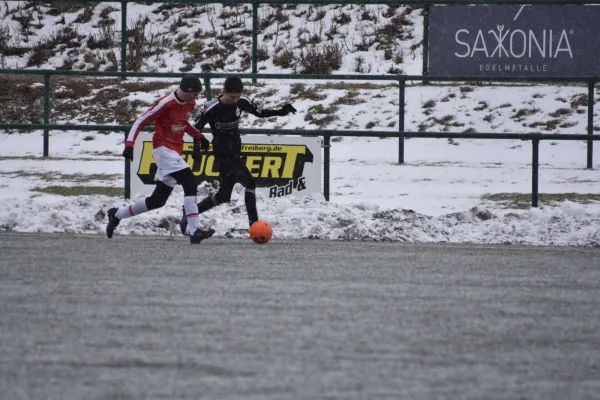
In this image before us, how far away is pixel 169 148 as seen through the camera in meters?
11.1

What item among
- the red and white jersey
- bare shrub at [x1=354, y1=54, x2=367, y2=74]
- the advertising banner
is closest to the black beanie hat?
the red and white jersey

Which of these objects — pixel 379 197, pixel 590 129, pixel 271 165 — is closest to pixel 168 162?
pixel 271 165

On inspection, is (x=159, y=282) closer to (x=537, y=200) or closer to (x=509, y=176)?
(x=537, y=200)

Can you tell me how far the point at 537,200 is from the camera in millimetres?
14195

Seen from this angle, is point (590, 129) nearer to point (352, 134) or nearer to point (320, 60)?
point (352, 134)

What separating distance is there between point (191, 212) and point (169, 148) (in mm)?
675

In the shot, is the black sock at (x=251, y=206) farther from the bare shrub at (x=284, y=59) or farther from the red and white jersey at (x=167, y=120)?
the bare shrub at (x=284, y=59)

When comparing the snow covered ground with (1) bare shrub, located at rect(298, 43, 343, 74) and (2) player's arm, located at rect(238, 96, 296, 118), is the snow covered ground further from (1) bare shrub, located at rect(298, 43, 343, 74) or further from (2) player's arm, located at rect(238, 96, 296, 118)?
(1) bare shrub, located at rect(298, 43, 343, 74)

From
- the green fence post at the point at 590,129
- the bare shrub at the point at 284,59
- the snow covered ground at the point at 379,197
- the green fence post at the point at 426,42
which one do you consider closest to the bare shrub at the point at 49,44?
the snow covered ground at the point at 379,197

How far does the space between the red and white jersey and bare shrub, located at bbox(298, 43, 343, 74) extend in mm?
10432

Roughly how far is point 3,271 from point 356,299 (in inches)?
109

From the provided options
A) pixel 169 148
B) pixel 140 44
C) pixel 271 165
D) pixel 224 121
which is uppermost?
pixel 140 44

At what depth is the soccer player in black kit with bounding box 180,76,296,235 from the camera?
11.6 m

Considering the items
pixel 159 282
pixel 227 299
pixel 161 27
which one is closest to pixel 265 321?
pixel 227 299
